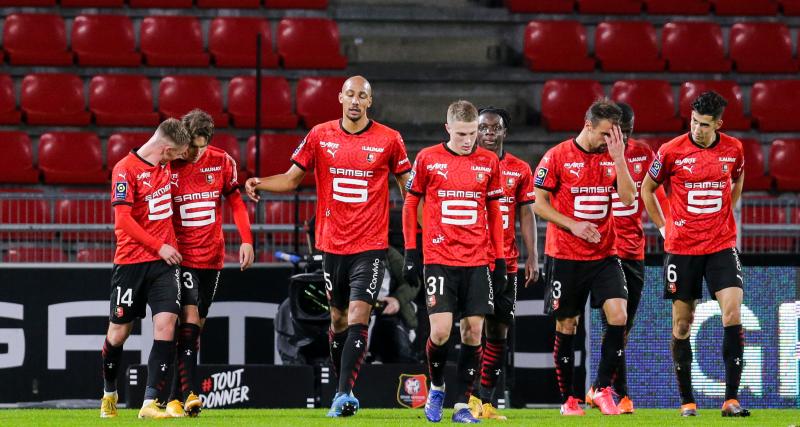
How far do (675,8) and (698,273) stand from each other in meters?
9.64

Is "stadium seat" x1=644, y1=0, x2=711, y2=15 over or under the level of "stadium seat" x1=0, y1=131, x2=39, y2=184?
over

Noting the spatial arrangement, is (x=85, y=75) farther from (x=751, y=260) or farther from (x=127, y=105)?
(x=751, y=260)

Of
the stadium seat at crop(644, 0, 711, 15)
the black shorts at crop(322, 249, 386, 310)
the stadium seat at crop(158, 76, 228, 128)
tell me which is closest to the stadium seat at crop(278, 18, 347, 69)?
the stadium seat at crop(158, 76, 228, 128)

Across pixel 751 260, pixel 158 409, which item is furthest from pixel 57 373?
pixel 751 260

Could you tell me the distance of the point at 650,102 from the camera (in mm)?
17031

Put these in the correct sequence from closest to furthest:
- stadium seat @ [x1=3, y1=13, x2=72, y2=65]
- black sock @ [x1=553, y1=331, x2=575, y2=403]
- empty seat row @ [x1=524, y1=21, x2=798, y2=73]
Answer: black sock @ [x1=553, y1=331, x2=575, y2=403] < stadium seat @ [x1=3, y1=13, x2=72, y2=65] < empty seat row @ [x1=524, y1=21, x2=798, y2=73]

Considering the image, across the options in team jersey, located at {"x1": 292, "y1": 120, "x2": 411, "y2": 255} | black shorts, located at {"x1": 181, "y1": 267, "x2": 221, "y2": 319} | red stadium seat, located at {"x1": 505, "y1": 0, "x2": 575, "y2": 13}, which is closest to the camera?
team jersey, located at {"x1": 292, "y1": 120, "x2": 411, "y2": 255}

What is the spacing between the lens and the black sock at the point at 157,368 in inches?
360

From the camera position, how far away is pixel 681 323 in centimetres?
1005

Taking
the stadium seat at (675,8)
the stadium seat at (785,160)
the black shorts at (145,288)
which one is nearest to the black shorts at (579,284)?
the black shorts at (145,288)

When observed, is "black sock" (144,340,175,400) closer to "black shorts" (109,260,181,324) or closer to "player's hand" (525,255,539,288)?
"black shorts" (109,260,181,324)

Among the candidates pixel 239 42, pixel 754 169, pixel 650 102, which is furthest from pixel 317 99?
pixel 754 169

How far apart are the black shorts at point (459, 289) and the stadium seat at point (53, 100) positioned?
8408mm

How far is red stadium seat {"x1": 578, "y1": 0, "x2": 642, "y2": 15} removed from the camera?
18562 millimetres
